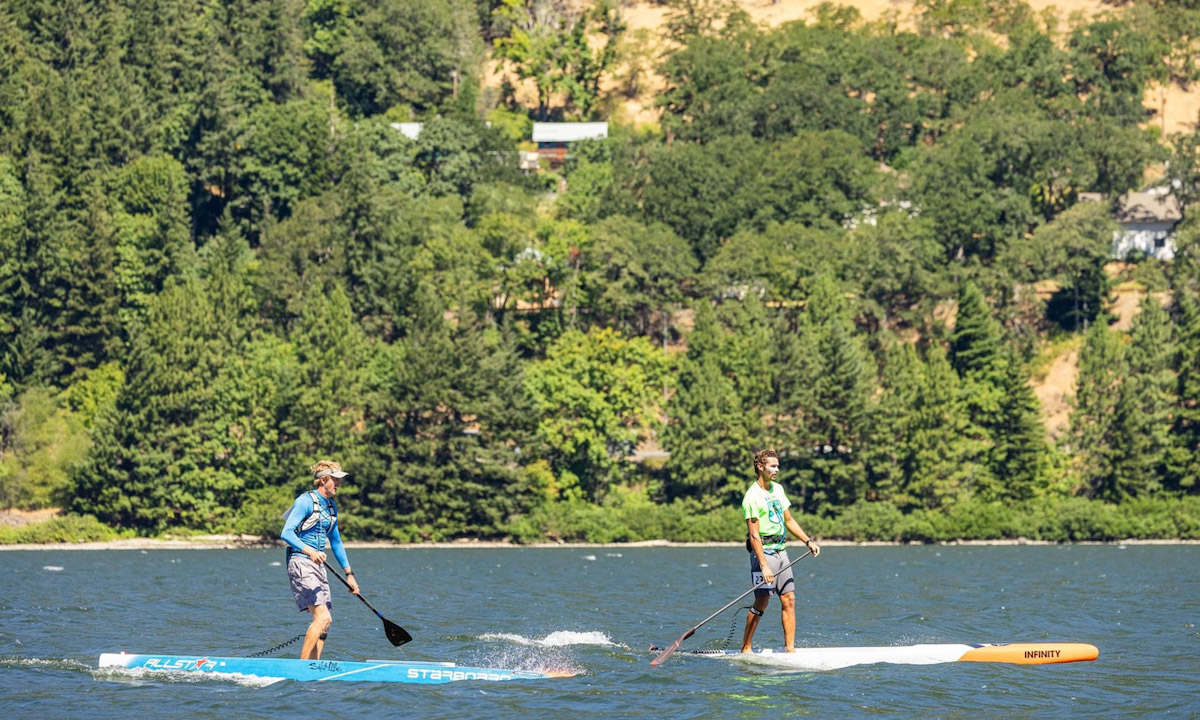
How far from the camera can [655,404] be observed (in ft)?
277

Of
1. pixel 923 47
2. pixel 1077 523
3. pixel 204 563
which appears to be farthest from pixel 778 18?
pixel 204 563

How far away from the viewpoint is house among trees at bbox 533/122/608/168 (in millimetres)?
137875

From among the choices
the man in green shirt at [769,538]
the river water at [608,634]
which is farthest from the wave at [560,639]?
the man in green shirt at [769,538]

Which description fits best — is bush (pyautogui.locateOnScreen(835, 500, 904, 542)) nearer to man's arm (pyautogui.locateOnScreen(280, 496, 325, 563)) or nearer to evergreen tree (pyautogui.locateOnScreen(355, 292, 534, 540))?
evergreen tree (pyautogui.locateOnScreen(355, 292, 534, 540))

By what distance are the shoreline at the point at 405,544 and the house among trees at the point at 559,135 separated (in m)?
68.5

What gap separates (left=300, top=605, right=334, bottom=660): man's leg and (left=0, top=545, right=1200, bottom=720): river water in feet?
1.88

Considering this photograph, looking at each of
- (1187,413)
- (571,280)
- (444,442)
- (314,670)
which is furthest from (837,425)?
(314,670)

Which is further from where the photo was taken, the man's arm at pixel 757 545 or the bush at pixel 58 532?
the bush at pixel 58 532

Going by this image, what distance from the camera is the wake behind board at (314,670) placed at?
22.4 metres

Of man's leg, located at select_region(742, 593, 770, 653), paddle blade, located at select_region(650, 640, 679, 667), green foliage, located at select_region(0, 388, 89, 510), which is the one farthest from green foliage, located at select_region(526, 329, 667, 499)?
paddle blade, located at select_region(650, 640, 679, 667)

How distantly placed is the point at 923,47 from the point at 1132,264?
37151mm

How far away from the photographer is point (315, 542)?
22.1 metres

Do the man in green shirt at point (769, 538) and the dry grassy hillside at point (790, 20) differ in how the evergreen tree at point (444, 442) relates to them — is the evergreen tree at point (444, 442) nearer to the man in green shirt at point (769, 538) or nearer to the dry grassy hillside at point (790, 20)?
the man in green shirt at point (769, 538)

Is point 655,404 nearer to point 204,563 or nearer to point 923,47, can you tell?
point 204,563
